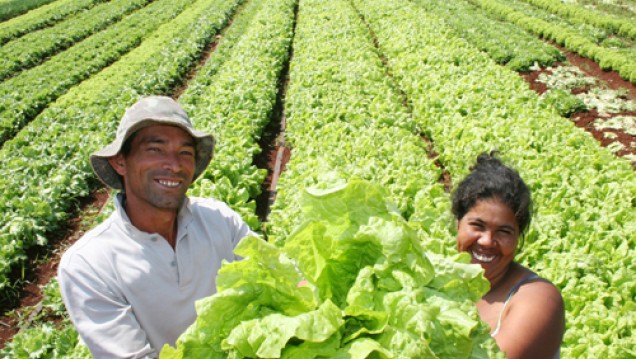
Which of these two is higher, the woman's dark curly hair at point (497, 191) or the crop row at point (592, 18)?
the woman's dark curly hair at point (497, 191)

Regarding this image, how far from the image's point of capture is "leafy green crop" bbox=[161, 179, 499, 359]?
69.7 inches

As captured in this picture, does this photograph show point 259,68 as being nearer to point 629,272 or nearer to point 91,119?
point 91,119

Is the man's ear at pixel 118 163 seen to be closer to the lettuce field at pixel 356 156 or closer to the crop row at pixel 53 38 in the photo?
the lettuce field at pixel 356 156

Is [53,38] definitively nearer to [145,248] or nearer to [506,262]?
[145,248]

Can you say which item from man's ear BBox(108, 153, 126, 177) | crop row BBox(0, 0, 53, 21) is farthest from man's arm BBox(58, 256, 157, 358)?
crop row BBox(0, 0, 53, 21)

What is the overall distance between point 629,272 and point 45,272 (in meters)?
7.43

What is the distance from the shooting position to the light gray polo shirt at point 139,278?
236cm

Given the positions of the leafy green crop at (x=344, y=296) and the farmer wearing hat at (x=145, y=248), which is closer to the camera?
the leafy green crop at (x=344, y=296)

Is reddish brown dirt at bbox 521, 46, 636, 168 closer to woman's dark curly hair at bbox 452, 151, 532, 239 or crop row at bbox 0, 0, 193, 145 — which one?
woman's dark curly hair at bbox 452, 151, 532, 239

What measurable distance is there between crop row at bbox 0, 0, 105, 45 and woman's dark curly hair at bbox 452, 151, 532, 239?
26316 mm

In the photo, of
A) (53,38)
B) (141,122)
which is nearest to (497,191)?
(141,122)

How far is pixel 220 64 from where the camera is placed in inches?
603

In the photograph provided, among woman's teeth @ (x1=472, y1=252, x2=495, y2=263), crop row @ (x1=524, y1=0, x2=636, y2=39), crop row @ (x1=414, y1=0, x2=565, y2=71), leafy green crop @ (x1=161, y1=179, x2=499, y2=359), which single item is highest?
leafy green crop @ (x1=161, y1=179, x2=499, y2=359)

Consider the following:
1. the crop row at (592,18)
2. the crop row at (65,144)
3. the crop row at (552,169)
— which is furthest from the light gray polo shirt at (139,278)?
the crop row at (592,18)
